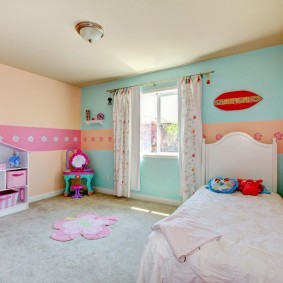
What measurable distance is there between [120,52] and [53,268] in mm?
2714

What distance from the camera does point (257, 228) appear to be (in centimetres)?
140

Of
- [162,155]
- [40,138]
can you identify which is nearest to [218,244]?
[162,155]

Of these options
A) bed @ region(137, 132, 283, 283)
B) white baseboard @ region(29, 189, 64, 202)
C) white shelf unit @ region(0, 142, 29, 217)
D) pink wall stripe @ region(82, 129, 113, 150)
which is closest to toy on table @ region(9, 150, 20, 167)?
white shelf unit @ region(0, 142, 29, 217)

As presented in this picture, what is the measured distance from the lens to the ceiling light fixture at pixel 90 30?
2.16m

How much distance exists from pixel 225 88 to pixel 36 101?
3410 mm

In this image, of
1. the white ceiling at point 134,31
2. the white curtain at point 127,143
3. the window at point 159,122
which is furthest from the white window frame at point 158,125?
the white ceiling at point 134,31

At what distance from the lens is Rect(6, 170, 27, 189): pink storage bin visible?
310cm

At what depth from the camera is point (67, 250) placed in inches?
81.7

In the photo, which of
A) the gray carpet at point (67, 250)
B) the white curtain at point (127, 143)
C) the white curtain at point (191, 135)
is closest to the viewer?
the gray carpet at point (67, 250)

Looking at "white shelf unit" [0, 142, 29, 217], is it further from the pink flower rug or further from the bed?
the bed

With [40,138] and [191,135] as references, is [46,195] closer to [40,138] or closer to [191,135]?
[40,138]

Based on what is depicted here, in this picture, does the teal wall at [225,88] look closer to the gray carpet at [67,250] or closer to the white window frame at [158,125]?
the white window frame at [158,125]

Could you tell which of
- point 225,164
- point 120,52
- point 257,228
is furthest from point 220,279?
point 120,52

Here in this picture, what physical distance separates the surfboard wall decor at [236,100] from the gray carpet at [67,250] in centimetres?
189
